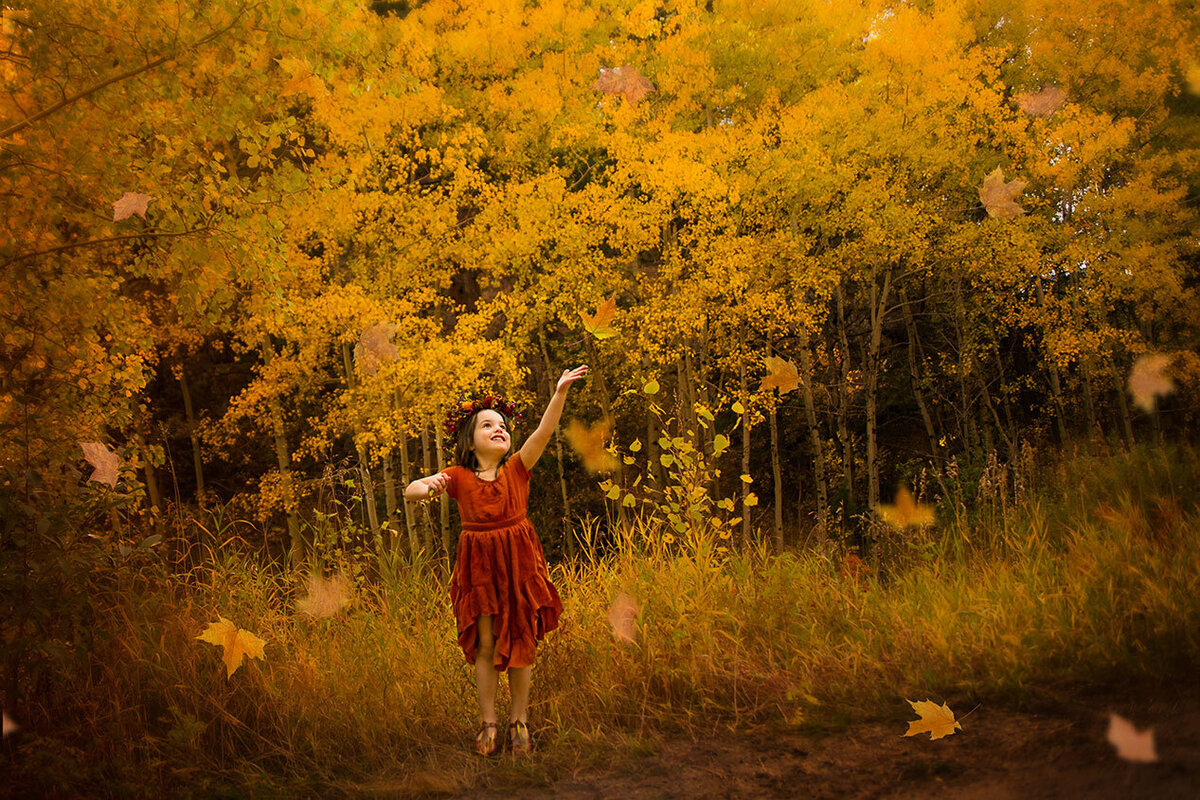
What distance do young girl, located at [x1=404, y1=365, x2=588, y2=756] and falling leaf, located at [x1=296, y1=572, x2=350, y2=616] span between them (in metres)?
1.43

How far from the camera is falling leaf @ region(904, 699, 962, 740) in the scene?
287 centimetres

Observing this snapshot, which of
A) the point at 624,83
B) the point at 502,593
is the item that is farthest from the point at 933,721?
the point at 624,83

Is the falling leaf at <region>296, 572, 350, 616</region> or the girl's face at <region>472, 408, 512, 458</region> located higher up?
the girl's face at <region>472, 408, 512, 458</region>

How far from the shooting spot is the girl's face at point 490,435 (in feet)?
10.8

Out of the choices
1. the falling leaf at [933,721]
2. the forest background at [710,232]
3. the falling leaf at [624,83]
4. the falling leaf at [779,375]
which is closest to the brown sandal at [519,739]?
the falling leaf at [933,721]

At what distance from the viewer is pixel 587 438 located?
1322cm

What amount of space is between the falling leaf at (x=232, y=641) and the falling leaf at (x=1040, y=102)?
411 inches

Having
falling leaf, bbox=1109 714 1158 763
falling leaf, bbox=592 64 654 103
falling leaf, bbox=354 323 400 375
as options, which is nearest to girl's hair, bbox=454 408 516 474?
falling leaf, bbox=1109 714 1158 763

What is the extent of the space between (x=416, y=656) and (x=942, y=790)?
2.34 m

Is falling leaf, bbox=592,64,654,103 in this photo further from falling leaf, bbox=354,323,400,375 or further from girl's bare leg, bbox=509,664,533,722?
girl's bare leg, bbox=509,664,533,722

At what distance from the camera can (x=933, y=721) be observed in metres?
2.90

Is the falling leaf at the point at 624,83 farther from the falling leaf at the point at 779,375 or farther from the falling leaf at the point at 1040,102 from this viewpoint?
the falling leaf at the point at 1040,102

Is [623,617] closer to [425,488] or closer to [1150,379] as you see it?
[425,488]

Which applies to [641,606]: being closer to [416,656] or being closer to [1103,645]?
[416,656]
